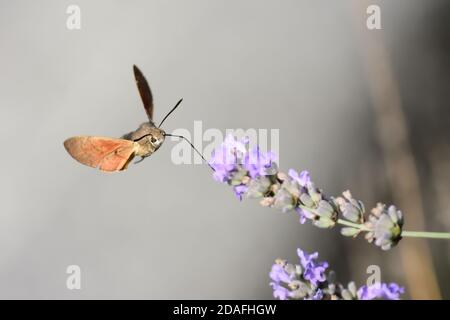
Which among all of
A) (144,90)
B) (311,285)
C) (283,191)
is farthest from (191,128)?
(311,285)

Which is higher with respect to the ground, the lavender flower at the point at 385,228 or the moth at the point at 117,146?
the moth at the point at 117,146

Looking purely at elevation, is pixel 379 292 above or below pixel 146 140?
below

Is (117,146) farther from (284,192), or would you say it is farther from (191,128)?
(191,128)

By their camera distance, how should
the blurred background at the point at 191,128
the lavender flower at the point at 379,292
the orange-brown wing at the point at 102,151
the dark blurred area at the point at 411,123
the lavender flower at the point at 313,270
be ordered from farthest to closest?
1. the dark blurred area at the point at 411,123
2. the blurred background at the point at 191,128
3. the orange-brown wing at the point at 102,151
4. the lavender flower at the point at 313,270
5. the lavender flower at the point at 379,292

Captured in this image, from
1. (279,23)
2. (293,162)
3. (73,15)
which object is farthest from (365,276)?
(73,15)

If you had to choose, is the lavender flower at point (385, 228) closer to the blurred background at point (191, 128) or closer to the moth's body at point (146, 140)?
the moth's body at point (146, 140)

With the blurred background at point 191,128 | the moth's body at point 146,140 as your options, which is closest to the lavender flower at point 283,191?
the moth's body at point 146,140
